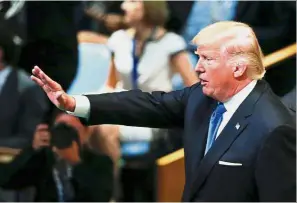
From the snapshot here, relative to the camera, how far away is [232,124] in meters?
2.52

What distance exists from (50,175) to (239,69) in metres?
2.01

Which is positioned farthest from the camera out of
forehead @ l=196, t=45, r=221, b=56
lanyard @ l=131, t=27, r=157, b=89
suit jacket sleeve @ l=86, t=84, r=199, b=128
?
lanyard @ l=131, t=27, r=157, b=89

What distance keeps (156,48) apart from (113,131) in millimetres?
478

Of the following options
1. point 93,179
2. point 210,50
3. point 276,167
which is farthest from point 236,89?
point 93,179

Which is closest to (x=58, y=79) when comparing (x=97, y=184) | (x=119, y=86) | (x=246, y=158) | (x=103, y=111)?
(x=119, y=86)

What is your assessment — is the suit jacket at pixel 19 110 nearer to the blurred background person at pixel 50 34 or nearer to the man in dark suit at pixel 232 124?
the blurred background person at pixel 50 34

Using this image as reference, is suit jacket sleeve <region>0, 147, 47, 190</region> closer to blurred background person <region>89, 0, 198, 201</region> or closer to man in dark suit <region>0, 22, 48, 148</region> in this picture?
man in dark suit <region>0, 22, 48, 148</region>

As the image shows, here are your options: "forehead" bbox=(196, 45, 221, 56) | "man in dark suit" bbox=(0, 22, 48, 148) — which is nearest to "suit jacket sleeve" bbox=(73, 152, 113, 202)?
"man in dark suit" bbox=(0, 22, 48, 148)

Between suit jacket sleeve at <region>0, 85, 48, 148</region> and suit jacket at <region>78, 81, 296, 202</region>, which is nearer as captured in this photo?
suit jacket at <region>78, 81, 296, 202</region>

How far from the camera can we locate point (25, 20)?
447cm

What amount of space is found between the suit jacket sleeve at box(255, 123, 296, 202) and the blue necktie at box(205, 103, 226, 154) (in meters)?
0.18

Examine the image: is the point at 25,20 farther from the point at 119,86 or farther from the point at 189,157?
the point at 189,157

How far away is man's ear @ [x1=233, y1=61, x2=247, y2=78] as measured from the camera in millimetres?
2488

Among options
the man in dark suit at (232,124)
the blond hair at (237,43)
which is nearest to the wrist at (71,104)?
the man in dark suit at (232,124)
